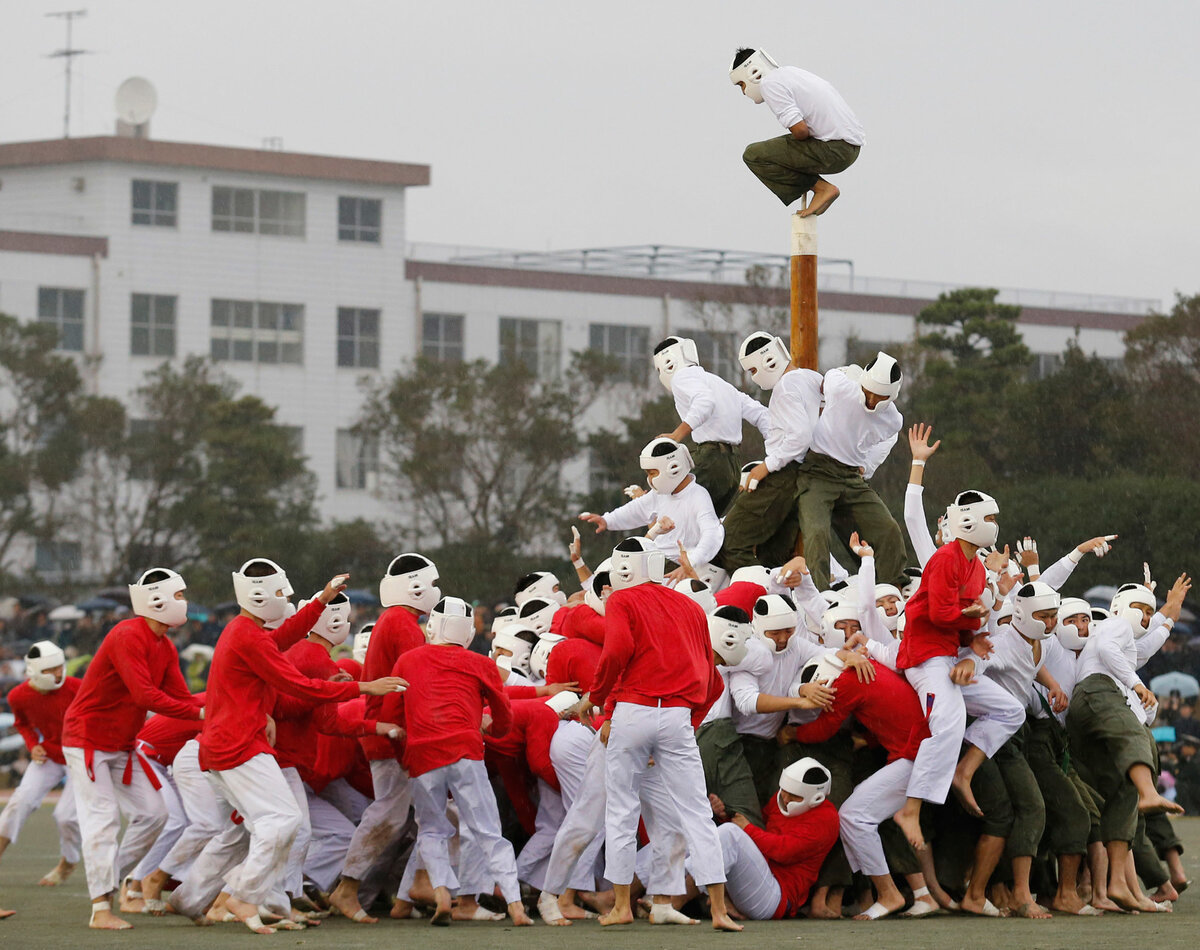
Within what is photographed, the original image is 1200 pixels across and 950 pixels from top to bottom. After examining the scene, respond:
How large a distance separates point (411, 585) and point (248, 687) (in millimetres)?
1186

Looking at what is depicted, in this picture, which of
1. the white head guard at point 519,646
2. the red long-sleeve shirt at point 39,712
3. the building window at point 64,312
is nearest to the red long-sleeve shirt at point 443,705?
the white head guard at point 519,646

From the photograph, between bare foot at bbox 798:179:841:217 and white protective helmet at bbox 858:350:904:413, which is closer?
white protective helmet at bbox 858:350:904:413

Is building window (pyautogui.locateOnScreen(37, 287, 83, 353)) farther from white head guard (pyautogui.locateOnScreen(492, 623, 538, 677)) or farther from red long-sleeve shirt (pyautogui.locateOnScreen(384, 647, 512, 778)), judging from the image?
red long-sleeve shirt (pyautogui.locateOnScreen(384, 647, 512, 778))

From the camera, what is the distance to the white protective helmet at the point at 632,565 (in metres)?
11.8

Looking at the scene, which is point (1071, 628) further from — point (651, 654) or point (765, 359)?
point (651, 654)

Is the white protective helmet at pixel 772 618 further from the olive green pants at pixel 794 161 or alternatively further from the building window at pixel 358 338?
the building window at pixel 358 338

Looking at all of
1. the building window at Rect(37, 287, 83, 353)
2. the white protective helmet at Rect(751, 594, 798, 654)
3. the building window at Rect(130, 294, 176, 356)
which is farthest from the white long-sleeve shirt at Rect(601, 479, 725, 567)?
the building window at Rect(130, 294, 176, 356)

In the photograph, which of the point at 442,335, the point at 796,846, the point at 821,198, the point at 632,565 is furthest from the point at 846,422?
the point at 442,335

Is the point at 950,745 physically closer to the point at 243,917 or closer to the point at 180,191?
the point at 243,917

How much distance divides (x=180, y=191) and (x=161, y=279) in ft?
7.43

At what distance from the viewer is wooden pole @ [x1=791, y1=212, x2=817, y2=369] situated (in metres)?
14.4

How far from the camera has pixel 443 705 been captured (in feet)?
39.8

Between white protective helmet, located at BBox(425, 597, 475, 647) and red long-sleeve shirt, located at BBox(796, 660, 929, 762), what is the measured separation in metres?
2.19

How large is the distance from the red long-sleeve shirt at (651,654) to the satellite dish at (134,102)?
146 ft
